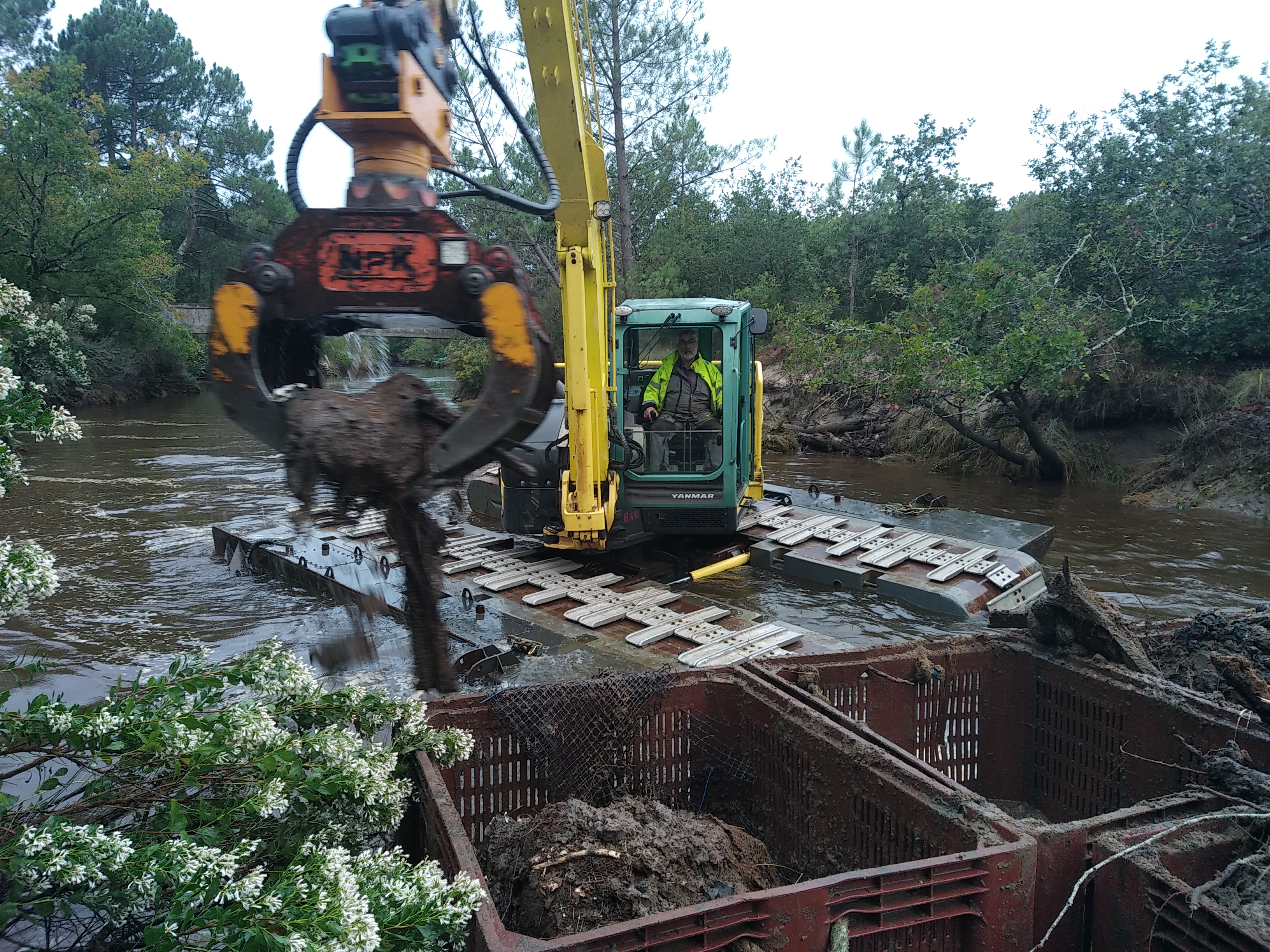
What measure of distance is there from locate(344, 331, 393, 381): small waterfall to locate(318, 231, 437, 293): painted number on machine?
6.18 metres

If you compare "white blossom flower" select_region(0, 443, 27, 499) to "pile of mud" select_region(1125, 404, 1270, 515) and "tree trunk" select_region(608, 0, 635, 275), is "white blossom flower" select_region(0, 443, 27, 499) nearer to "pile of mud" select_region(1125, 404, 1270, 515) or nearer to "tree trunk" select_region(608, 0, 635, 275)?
"pile of mud" select_region(1125, 404, 1270, 515)

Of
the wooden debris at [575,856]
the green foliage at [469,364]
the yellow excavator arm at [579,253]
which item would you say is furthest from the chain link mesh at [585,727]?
the green foliage at [469,364]

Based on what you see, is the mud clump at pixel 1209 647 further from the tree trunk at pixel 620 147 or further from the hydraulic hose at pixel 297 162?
the tree trunk at pixel 620 147

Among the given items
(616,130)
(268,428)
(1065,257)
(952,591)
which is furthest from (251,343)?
(616,130)

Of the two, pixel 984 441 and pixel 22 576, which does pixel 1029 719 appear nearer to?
pixel 22 576

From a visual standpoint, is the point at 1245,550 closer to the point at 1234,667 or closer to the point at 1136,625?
the point at 1136,625

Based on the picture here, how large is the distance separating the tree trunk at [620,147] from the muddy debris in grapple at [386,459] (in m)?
17.2

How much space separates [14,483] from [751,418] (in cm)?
647

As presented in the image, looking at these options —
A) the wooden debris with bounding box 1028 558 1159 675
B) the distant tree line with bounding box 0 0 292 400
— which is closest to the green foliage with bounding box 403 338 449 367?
the distant tree line with bounding box 0 0 292 400

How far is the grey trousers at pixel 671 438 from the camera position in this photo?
745cm

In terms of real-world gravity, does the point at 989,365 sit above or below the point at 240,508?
above

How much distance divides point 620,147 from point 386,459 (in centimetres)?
1783

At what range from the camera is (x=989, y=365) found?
43.0 ft

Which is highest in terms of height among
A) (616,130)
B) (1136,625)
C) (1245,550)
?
(616,130)
